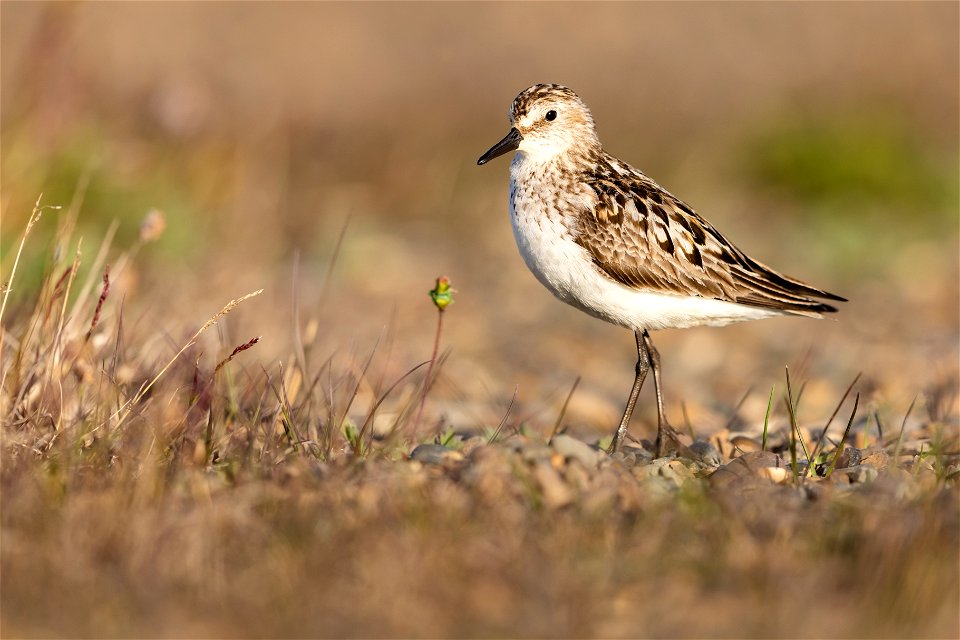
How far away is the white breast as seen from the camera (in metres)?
5.68

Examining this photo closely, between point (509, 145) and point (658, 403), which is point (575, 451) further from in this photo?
point (509, 145)

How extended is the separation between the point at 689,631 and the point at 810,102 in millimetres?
13230

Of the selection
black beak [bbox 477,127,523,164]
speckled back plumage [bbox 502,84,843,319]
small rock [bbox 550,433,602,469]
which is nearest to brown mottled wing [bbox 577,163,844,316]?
speckled back plumage [bbox 502,84,843,319]

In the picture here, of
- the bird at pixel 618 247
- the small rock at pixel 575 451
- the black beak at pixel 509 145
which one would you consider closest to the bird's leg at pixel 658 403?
the bird at pixel 618 247

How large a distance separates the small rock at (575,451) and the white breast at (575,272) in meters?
1.03

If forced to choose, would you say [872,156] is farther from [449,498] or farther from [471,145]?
[449,498]

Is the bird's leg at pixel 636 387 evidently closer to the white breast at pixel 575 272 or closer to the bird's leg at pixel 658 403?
the bird's leg at pixel 658 403

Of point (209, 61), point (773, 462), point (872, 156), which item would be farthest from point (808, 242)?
point (209, 61)

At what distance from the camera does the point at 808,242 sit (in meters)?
11.3

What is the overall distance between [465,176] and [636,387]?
7181 millimetres

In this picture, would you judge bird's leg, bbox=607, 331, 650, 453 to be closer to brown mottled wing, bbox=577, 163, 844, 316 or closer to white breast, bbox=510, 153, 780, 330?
white breast, bbox=510, 153, 780, 330

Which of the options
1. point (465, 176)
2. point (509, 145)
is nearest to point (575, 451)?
point (509, 145)

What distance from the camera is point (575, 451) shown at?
187 inches

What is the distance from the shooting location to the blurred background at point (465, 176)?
26.3 feet
